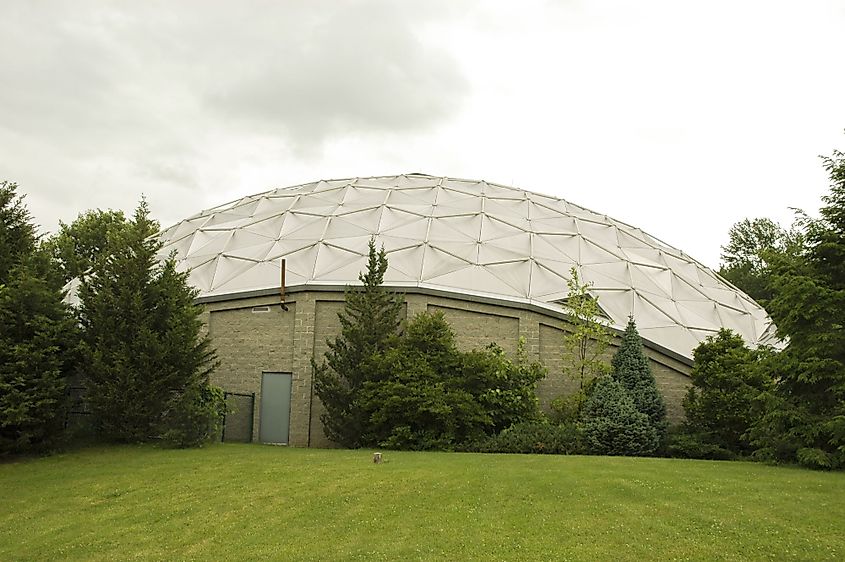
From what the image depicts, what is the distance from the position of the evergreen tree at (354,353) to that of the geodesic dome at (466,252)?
65.7 inches

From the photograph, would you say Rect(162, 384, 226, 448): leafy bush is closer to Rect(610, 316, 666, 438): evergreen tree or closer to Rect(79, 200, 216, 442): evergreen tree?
Rect(79, 200, 216, 442): evergreen tree

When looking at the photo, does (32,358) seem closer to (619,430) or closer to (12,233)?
(12,233)

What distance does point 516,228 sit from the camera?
30.2 m

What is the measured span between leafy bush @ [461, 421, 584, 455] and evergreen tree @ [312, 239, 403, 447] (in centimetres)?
382

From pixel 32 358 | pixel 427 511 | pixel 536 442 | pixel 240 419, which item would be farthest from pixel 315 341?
pixel 427 511

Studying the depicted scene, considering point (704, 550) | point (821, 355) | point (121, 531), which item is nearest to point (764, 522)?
point (704, 550)

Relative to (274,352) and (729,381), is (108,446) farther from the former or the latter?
(729,381)

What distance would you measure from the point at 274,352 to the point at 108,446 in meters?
6.42

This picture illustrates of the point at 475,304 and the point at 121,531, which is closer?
the point at 121,531

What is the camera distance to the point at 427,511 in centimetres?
1259

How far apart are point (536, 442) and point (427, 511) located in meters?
8.38

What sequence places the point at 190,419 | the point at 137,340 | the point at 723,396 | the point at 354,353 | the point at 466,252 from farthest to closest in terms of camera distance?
the point at 466,252
the point at 354,353
the point at 723,396
the point at 190,419
the point at 137,340

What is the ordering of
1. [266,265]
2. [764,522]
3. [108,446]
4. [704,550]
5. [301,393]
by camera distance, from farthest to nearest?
1. [266,265]
2. [301,393]
3. [108,446]
4. [764,522]
5. [704,550]

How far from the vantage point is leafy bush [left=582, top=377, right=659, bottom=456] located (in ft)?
67.4
